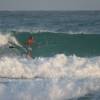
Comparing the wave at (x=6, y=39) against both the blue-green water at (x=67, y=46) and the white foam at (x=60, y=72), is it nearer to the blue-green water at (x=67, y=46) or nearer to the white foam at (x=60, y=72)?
the blue-green water at (x=67, y=46)

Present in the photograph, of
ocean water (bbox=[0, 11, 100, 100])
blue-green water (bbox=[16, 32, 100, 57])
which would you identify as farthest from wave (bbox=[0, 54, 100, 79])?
blue-green water (bbox=[16, 32, 100, 57])

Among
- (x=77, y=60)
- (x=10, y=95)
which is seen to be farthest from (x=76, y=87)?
(x=77, y=60)

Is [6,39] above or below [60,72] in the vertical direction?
below

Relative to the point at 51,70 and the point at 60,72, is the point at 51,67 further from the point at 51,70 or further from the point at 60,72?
the point at 60,72

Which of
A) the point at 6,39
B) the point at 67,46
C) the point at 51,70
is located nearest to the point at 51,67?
the point at 51,70

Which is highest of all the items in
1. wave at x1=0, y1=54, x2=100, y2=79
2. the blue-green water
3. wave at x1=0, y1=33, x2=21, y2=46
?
wave at x1=0, y1=54, x2=100, y2=79

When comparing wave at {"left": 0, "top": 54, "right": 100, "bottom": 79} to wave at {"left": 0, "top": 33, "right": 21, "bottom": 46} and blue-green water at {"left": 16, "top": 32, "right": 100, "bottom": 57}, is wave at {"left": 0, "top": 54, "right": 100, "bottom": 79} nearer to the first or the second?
blue-green water at {"left": 16, "top": 32, "right": 100, "bottom": 57}

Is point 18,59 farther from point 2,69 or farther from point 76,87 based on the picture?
point 76,87

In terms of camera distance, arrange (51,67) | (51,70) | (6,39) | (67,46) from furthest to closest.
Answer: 1. (6,39)
2. (67,46)
3. (51,67)
4. (51,70)

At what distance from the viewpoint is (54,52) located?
16703 mm

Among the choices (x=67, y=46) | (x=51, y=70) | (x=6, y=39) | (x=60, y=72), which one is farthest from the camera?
(x=6, y=39)

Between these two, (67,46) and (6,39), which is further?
(6,39)

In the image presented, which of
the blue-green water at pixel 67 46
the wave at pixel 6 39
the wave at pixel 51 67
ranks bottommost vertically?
the wave at pixel 6 39

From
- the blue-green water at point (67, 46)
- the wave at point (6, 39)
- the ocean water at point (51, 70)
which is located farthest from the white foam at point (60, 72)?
the wave at point (6, 39)
